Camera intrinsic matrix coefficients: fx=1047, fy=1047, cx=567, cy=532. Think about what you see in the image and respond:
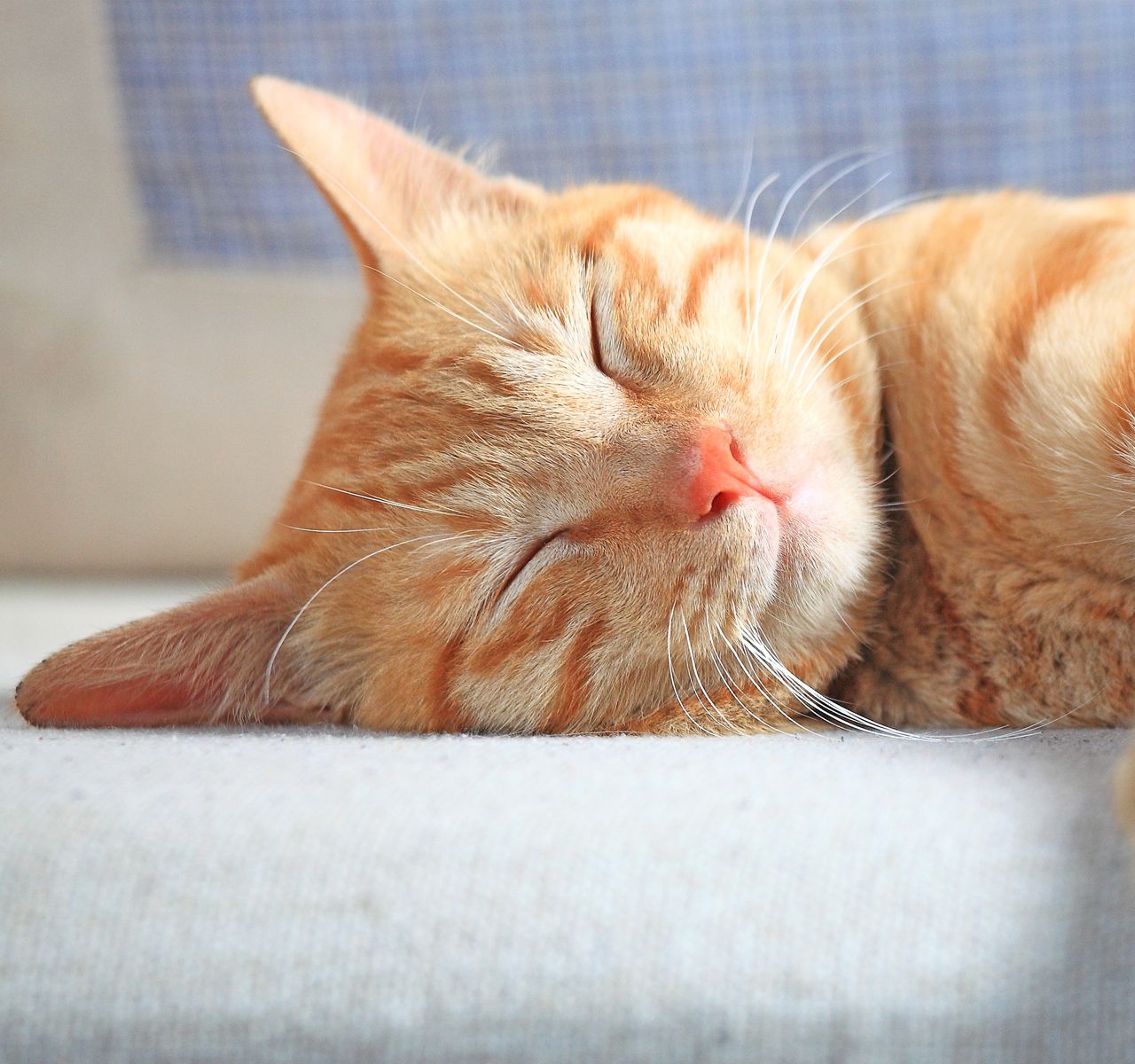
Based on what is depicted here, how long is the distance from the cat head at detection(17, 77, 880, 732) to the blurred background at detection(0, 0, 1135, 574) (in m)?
0.90

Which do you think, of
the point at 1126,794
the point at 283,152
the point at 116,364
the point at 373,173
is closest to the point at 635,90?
the point at 283,152

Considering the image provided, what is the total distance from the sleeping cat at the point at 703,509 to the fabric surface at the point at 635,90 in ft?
2.96

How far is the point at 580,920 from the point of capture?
0.72 meters

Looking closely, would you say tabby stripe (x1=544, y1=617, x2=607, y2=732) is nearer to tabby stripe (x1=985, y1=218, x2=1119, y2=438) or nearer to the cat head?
the cat head

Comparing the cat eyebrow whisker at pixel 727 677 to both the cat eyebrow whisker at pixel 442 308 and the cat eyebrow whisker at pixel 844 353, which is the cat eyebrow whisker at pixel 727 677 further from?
the cat eyebrow whisker at pixel 442 308

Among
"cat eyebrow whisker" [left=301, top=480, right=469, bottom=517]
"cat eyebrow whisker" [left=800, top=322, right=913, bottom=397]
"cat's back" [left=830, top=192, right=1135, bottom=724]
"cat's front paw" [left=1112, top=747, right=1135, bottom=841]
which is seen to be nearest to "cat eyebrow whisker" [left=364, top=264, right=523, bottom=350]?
"cat eyebrow whisker" [left=301, top=480, right=469, bottom=517]

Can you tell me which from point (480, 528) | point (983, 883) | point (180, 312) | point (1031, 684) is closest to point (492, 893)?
point (983, 883)

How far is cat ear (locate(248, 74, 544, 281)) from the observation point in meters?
1.35

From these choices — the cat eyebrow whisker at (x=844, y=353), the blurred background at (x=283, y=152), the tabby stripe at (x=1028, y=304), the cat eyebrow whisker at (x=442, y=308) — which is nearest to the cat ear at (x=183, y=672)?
the cat eyebrow whisker at (x=442, y=308)

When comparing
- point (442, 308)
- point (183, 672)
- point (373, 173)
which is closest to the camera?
point (183, 672)

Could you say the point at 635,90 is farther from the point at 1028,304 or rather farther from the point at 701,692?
the point at 701,692

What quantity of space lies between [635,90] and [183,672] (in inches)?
61.6

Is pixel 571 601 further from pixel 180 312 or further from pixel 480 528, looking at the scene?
pixel 180 312

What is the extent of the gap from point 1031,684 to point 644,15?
1.62 meters
